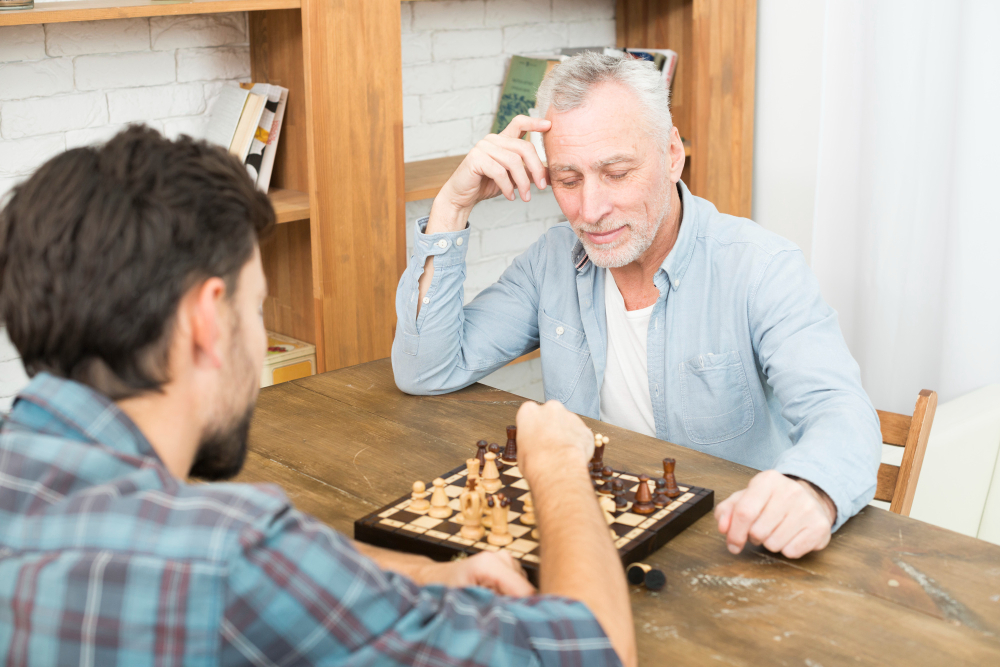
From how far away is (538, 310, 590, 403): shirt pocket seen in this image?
1.99 meters

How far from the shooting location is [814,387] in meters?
1.52

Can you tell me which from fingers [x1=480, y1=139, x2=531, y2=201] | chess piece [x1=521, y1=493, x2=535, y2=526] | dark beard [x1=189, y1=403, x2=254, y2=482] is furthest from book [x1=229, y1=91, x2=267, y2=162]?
dark beard [x1=189, y1=403, x2=254, y2=482]

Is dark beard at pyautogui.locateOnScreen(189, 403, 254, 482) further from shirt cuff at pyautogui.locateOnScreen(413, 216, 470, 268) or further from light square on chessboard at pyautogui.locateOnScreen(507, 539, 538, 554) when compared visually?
shirt cuff at pyautogui.locateOnScreen(413, 216, 470, 268)

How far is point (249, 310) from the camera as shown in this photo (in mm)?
948

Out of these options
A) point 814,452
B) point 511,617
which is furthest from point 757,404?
point 511,617

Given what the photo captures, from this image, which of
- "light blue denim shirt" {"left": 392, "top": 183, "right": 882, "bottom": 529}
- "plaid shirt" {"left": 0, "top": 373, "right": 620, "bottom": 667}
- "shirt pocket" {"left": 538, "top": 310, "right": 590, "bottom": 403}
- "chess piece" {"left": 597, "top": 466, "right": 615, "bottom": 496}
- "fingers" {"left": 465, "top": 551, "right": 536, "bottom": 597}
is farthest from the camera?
"shirt pocket" {"left": 538, "top": 310, "right": 590, "bottom": 403}

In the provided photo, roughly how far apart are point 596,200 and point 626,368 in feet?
1.15

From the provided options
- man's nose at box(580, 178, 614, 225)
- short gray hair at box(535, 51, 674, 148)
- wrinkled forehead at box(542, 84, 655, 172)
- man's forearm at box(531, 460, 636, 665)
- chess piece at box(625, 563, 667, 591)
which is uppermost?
short gray hair at box(535, 51, 674, 148)

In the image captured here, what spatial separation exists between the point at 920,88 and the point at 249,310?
8.41 ft

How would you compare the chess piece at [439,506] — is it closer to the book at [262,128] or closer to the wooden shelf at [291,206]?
the wooden shelf at [291,206]

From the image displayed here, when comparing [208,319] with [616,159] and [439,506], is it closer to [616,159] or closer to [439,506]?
[439,506]

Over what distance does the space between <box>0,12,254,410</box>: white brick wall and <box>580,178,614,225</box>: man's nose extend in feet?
4.45

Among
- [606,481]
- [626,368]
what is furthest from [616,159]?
[606,481]

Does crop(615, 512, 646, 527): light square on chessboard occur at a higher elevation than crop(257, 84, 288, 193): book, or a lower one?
lower
